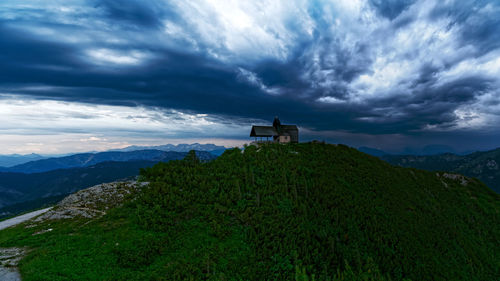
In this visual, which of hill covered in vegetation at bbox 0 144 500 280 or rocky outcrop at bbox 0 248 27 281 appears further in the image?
hill covered in vegetation at bbox 0 144 500 280

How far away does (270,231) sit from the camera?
21000 millimetres

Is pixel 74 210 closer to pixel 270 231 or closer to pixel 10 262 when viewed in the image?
pixel 10 262

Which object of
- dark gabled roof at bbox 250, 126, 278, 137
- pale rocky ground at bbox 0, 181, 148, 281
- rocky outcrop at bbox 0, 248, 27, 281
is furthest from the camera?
dark gabled roof at bbox 250, 126, 278, 137

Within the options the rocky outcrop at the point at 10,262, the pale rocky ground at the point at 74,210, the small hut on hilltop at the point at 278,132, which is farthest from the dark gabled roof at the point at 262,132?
the rocky outcrop at the point at 10,262

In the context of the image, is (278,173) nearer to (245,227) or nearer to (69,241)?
(245,227)

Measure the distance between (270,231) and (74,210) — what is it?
2129cm

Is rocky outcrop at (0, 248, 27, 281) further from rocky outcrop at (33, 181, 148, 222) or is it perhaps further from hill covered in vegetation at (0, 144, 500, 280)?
rocky outcrop at (33, 181, 148, 222)

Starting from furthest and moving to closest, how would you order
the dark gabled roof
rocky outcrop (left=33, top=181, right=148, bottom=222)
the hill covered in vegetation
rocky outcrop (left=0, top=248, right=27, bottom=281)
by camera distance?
1. the dark gabled roof
2. rocky outcrop (left=33, top=181, right=148, bottom=222)
3. the hill covered in vegetation
4. rocky outcrop (left=0, top=248, right=27, bottom=281)

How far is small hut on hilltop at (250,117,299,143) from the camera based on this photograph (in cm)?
5609

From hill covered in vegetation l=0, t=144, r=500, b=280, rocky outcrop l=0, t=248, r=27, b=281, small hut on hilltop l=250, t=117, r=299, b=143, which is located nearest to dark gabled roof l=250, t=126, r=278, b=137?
small hut on hilltop l=250, t=117, r=299, b=143

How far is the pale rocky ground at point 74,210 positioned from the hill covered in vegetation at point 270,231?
2.45 ft

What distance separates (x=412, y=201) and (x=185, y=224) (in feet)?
139

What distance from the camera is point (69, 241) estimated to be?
52.2 ft

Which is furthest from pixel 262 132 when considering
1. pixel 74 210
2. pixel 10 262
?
pixel 10 262
